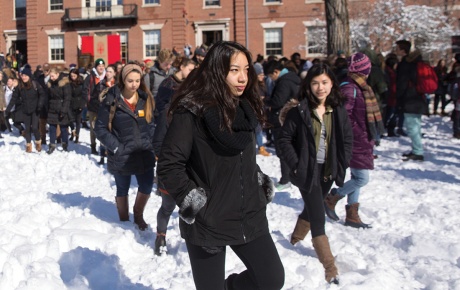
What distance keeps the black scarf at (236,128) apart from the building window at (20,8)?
39.6 m

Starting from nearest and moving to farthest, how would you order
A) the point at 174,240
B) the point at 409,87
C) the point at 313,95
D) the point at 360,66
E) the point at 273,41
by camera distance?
the point at 313,95 → the point at 174,240 → the point at 360,66 → the point at 409,87 → the point at 273,41

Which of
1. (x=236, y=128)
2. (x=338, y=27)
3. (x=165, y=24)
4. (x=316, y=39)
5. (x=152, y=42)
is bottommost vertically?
(x=236, y=128)

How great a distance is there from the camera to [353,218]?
19.5 feet

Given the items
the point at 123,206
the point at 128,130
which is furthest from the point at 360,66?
the point at 123,206

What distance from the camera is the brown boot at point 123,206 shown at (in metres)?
5.75

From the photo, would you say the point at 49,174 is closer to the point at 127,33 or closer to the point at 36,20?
the point at 127,33

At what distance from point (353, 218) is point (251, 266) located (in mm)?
3340

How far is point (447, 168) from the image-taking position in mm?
9312

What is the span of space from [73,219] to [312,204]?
287 centimetres

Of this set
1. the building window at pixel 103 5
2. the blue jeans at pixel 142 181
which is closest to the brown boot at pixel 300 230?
the blue jeans at pixel 142 181

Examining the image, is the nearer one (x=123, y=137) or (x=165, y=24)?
(x=123, y=137)

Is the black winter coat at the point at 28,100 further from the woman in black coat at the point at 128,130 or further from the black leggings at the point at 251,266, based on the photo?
the black leggings at the point at 251,266

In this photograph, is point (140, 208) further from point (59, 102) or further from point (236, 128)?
point (59, 102)

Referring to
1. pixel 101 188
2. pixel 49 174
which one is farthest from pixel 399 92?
pixel 49 174
